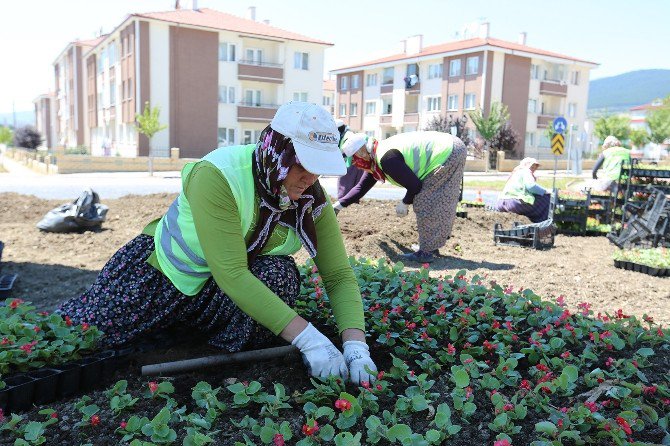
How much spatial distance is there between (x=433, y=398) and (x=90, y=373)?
142cm

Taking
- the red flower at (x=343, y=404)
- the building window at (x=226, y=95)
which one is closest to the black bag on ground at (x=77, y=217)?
the red flower at (x=343, y=404)

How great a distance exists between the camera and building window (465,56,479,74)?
4132cm

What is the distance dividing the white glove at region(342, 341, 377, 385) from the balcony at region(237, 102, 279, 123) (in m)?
34.6

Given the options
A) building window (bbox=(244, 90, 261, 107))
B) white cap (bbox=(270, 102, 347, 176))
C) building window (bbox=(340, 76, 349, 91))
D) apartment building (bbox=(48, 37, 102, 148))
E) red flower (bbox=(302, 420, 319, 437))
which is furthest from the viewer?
building window (bbox=(340, 76, 349, 91))

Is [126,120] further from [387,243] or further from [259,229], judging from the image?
[259,229]

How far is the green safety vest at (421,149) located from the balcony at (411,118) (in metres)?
42.2

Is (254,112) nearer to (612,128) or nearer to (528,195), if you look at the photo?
(528,195)

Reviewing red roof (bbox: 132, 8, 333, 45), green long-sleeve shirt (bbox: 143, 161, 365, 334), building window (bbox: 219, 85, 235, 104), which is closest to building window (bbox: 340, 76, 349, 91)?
red roof (bbox: 132, 8, 333, 45)

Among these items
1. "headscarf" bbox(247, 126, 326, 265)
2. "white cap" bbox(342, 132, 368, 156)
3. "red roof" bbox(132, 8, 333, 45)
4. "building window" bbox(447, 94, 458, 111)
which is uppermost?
"red roof" bbox(132, 8, 333, 45)

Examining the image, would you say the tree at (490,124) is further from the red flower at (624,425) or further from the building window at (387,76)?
the red flower at (624,425)

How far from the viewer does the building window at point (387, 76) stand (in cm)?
4912

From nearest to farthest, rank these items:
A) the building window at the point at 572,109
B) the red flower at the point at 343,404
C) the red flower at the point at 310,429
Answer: the red flower at the point at 310,429 → the red flower at the point at 343,404 → the building window at the point at 572,109

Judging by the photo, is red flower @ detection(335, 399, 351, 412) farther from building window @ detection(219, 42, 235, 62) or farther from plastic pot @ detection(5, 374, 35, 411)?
building window @ detection(219, 42, 235, 62)

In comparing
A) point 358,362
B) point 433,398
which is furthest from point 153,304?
point 433,398
